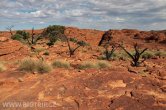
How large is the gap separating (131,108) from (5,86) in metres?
4.43

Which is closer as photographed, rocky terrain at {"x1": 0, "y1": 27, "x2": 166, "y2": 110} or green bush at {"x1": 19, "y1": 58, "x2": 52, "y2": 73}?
rocky terrain at {"x1": 0, "y1": 27, "x2": 166, "y2": 110}

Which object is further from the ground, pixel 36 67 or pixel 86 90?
pixel 36 67

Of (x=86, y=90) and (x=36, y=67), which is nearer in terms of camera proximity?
(x=86, y=90)

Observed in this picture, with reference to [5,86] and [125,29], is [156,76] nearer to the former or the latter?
[5,86]

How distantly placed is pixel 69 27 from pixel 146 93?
6636 centimetres

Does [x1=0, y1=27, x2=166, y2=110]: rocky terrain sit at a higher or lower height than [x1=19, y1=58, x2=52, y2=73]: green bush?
lower

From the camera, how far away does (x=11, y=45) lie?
24734 millimetres

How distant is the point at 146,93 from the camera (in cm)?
906

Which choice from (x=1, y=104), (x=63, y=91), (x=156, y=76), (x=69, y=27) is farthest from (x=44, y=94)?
(x=69, y=27)

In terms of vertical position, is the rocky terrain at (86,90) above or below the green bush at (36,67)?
below

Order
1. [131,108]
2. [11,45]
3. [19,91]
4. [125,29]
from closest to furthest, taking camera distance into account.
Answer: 1. [131,108]
2. [19,91]
3. [11,45]
4. [125,29]

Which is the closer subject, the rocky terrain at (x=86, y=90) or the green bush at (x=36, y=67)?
the rocky terrain at (x=86, y=90)

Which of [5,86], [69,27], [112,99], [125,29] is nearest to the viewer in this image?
[112,99]

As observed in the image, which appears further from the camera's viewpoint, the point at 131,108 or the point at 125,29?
the point at 125,29
